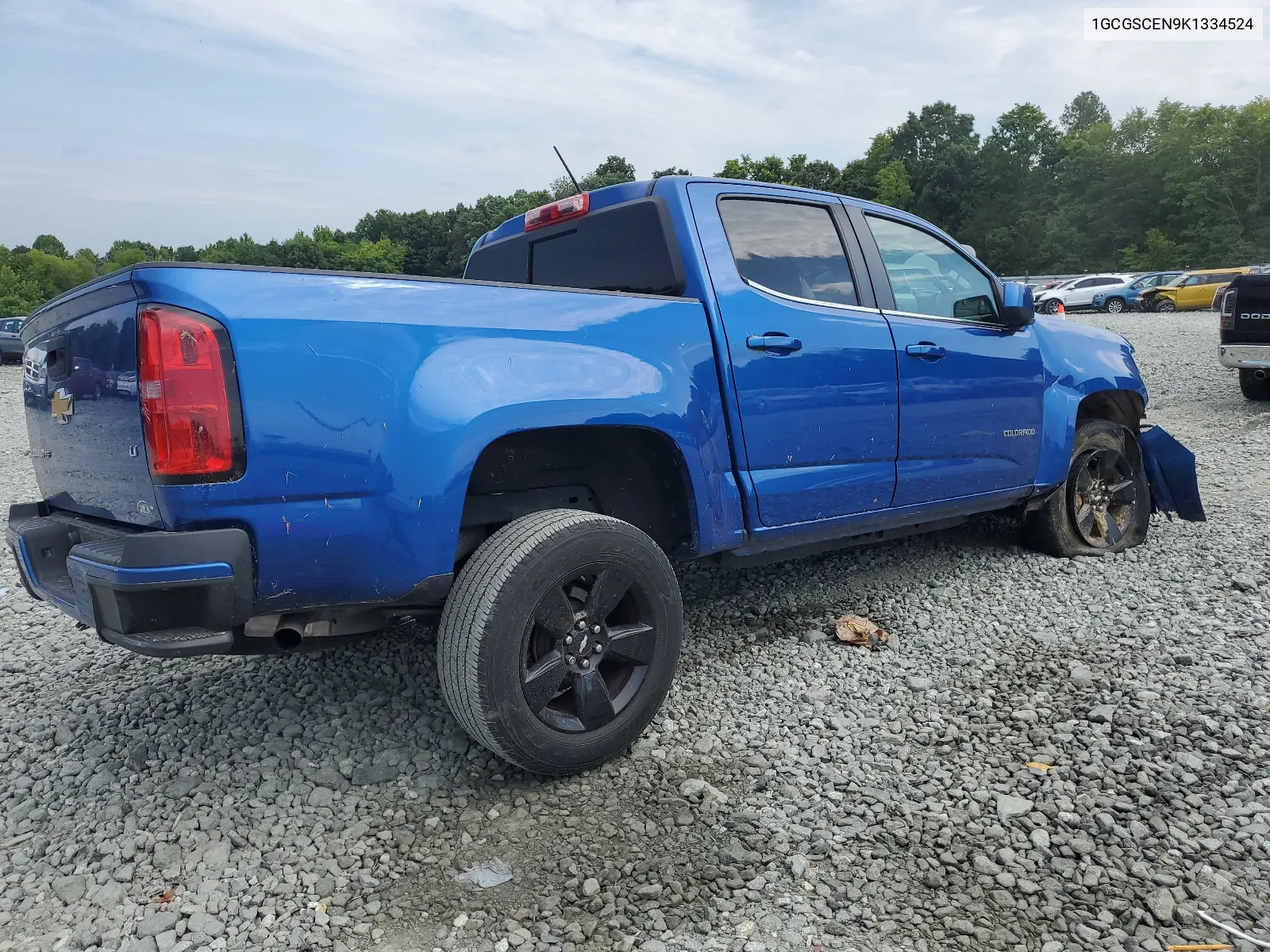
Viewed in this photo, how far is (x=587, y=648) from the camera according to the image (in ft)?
8.75

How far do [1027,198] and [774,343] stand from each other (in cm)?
6829

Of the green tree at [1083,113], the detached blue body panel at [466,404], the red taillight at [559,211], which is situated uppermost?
the green tree at [1083,113]

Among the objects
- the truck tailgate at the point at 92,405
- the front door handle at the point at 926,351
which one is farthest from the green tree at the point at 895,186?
the truck tailgate at the point at 92,405

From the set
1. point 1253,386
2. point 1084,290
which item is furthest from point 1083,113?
point 1253,386

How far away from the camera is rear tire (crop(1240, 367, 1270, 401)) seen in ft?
33.4

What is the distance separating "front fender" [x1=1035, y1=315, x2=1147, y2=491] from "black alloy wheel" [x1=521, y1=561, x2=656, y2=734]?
9.10 ft

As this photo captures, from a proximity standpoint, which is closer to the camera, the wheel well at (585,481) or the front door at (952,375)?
the wheel well at (585,481)

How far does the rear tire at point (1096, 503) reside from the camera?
4.82m

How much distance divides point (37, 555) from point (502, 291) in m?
1.66

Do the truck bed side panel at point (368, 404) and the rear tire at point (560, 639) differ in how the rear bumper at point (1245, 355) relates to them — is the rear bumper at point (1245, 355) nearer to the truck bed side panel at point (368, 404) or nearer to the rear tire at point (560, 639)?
the rear tire at point (560, 639)

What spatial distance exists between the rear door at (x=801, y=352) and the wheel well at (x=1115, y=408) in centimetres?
207

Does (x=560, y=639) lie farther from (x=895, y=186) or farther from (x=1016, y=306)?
(x=895, y=186)

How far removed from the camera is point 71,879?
2.32 metres

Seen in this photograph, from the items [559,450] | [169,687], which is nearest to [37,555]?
[169,687]
